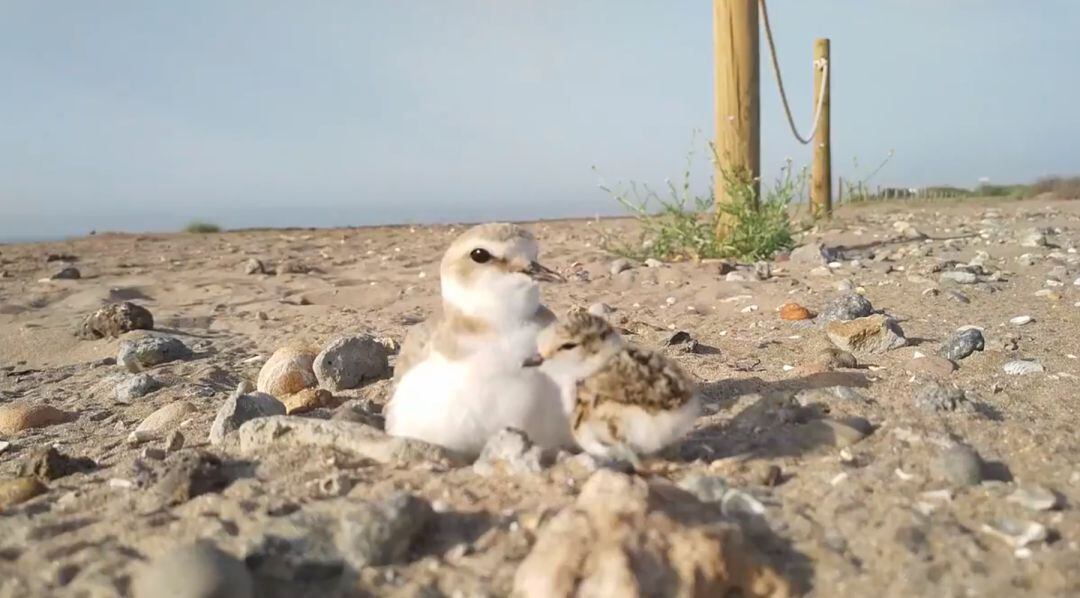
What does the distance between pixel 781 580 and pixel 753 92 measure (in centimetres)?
601

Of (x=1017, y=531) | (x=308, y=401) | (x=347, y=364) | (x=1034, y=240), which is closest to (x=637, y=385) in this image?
(x=1017, y=531)

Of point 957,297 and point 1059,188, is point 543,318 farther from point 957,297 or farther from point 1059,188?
point 1059,188

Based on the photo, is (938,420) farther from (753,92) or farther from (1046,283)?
(753,92)

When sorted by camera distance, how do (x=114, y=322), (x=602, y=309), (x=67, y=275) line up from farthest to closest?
(x=67, y=275) < (x=114, y=322) < (x=602, y=309)

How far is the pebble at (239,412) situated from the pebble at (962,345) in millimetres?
2785

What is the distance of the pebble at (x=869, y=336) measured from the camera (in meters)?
3.90

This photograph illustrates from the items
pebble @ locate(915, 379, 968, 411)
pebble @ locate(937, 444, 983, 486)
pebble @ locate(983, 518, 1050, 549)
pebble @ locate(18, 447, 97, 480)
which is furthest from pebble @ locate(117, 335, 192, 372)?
pebble @ locate(983, 518, 1050, 549)

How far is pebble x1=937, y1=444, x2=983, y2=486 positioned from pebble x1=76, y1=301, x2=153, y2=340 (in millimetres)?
5160

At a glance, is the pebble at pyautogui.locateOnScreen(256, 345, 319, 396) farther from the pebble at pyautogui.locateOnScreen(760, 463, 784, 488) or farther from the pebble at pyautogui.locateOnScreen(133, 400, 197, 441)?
the pebble at pyautogui.locateOnScreen(760, 463, 784, 488)

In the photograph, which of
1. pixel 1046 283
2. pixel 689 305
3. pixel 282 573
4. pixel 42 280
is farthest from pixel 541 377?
pixel 42 280

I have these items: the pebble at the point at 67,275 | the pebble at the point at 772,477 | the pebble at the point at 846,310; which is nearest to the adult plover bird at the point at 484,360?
the pebble at the point at 772,477

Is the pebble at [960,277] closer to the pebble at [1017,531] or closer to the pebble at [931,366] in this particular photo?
the pebble at [931,366]

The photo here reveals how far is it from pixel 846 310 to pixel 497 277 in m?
2.63

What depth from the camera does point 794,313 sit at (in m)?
4.77
